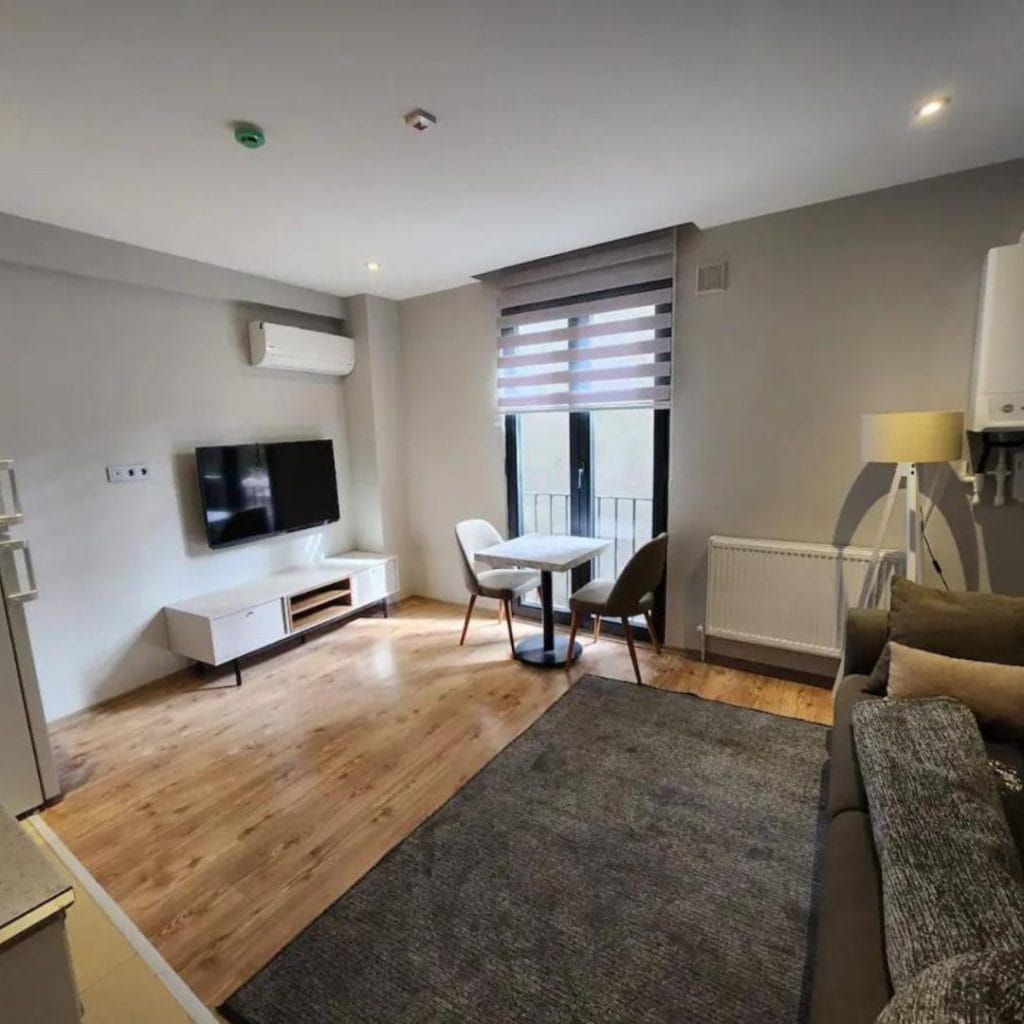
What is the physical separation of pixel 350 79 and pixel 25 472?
8.24 ft

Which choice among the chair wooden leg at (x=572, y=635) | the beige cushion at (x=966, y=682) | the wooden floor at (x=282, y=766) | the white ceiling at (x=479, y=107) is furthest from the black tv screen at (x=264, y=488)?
the beige cushion at (x=966, y=682)

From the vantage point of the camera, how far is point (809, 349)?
293cm

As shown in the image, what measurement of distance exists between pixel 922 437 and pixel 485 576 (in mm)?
2500

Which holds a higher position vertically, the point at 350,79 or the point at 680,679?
the point at 350,79

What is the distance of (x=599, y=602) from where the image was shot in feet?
10.4

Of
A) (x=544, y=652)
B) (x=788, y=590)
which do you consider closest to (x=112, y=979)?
(x=544, y=652)

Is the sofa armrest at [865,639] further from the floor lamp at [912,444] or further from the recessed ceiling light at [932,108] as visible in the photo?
the recessed ceiling light at [932,108]

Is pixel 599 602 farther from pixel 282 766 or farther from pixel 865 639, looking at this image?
pixel 282 766

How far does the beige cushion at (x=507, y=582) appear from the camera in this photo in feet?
11.6

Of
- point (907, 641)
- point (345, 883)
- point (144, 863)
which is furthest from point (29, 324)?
point (907, 641)

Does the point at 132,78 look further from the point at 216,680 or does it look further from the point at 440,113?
the point at 216,680

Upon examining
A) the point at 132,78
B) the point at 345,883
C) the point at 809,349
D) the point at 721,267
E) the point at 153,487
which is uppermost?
the point at 132,78

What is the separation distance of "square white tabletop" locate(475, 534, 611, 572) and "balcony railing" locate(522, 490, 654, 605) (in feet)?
0.67

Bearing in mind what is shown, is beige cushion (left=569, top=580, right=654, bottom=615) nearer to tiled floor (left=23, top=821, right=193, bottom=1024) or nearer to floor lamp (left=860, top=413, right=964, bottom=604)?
floor lamp (left=860, top=413, right=964, bottom=604)
